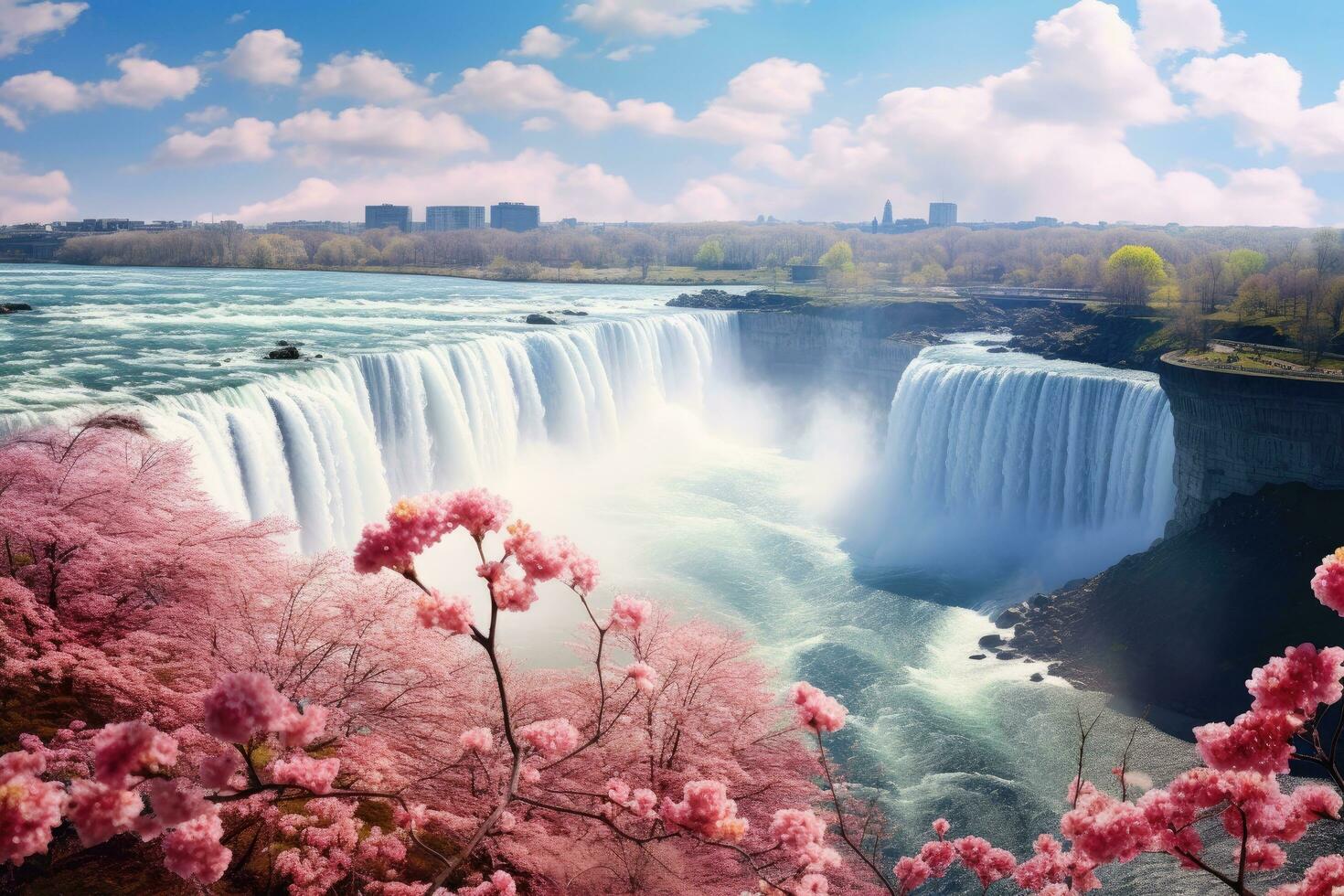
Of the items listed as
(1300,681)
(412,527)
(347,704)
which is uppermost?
(412,527)

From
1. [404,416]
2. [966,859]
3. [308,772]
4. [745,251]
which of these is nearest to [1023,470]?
[404,416]

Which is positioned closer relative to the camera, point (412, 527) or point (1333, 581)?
point (1333, 581)

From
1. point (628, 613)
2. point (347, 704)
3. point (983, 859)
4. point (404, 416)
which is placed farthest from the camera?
point (404, 416)

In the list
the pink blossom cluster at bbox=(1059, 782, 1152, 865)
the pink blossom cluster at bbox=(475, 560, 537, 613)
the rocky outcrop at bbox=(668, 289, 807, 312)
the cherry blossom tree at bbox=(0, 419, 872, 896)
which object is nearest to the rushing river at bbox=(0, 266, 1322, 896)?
the cherry blossom tree at bbox=(0, 419, 872, 896)

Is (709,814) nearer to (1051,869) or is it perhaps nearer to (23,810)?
(23,810)

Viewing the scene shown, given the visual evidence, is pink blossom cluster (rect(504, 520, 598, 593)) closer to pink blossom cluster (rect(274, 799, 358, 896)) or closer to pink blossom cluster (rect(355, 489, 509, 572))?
pink blossom cluster (rect(355, 489, 509, 572))

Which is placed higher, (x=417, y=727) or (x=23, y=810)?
(x=23, y=810)

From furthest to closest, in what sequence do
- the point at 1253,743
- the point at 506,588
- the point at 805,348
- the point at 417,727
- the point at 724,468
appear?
the point at 805,348, the point at 724,468, the point at 417,727, the point at 506,588, the point at 1253,743
